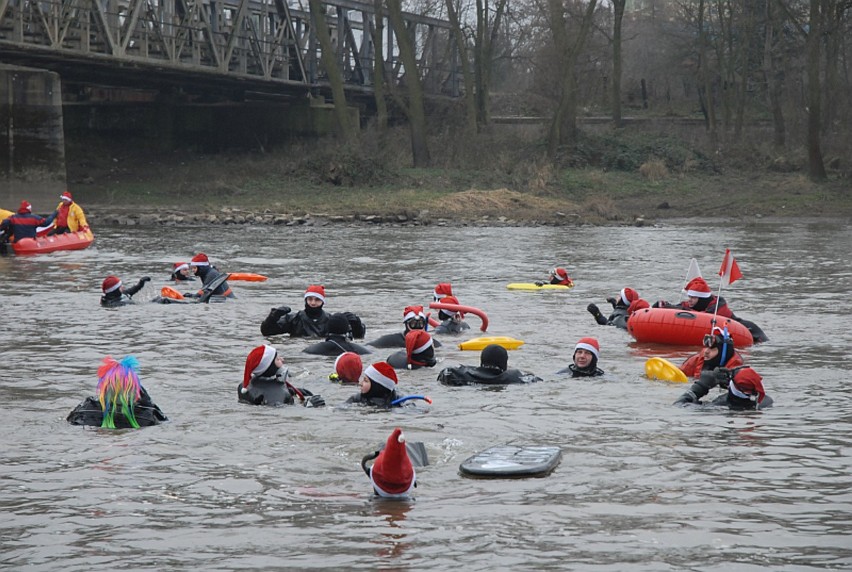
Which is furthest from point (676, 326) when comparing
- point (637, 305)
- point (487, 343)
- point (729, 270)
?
point (487, 343)

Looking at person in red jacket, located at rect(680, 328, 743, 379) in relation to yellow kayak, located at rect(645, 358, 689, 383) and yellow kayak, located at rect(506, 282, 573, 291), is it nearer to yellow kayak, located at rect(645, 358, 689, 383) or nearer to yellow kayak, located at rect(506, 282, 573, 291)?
yellow kayak, located at rect(645, 358, 689, 383)

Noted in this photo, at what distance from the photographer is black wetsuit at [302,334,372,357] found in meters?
14.4

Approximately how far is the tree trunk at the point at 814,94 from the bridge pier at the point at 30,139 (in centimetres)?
2002

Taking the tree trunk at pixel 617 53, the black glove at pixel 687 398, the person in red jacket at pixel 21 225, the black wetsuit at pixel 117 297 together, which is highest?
the tree trunk at pixel 617 53

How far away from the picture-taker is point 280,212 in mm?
34719

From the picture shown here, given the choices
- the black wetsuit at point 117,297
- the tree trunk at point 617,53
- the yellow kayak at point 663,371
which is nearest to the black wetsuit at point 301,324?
the black wetsuit at point 117,297

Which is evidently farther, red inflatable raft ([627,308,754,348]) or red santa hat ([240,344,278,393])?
red inflatable raft ([627,308,754,348])

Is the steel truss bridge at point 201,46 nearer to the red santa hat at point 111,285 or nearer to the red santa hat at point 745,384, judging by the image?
the red santa hat at point 111,285

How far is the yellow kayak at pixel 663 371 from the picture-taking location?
1292 centimetres

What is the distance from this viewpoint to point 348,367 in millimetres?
12562

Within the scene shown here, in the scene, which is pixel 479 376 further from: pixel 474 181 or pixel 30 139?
pixel 474 181

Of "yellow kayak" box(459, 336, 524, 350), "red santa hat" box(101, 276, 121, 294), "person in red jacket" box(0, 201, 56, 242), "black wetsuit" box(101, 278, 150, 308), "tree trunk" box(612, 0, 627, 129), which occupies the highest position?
"tree trunk" box(612, 0, 627, 129)

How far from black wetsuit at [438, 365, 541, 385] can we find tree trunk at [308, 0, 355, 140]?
28493mm

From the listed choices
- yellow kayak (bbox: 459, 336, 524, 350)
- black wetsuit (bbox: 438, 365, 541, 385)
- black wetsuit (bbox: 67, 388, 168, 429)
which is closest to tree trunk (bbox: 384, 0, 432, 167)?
yellow kayak (bbox: 459, 336, 524, 350)
